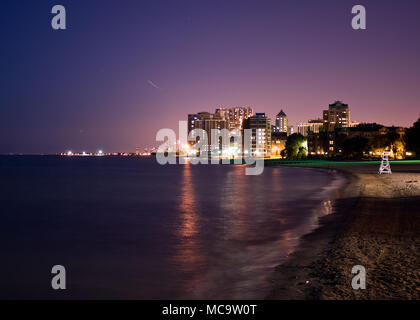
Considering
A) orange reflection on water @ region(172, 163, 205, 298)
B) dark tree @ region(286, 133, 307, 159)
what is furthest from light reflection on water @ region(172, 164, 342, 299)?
dark tree @ region(286, 133, 307, 159)

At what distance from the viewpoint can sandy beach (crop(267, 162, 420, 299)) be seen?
9.06 metres

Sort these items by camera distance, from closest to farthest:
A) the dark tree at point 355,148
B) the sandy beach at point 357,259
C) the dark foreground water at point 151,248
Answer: the sandy beach at point 357,259 → the dark foreground water at point 151,248 → the dark tree at point 355,148

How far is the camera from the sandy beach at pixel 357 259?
9.06m

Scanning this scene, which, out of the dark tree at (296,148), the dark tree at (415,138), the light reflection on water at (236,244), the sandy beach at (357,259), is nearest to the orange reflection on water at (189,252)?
the light reflection on water at (236,244)

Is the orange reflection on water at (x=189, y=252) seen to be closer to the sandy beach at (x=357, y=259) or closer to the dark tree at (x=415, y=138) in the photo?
the sandy beach at (x=357, y=259)

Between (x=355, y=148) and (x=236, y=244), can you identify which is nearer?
(x=236, y=244)

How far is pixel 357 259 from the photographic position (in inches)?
456

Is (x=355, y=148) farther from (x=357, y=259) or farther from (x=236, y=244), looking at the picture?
(x=357, y=259)

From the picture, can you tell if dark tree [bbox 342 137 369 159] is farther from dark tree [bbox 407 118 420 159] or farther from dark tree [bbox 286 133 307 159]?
dark tree [bbox 407 118 420 159]

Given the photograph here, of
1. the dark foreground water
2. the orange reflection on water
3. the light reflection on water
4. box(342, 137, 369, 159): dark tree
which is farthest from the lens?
box(342, 137, 369, 159): dark tree

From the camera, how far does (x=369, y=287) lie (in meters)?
9.12

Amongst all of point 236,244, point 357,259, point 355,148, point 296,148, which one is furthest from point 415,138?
point 296,148

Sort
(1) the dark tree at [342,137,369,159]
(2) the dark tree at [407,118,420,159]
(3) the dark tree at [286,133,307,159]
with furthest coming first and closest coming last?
(3) the dark tree at [286,133,307,159] → (1) the dark tree at [342,137,369,159] → (2) the dark tree at [407,118,420,159]
